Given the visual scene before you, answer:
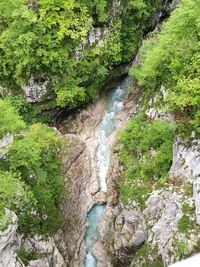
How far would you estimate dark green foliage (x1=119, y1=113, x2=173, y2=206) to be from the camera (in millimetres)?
20297

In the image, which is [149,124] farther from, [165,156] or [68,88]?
[68,88]

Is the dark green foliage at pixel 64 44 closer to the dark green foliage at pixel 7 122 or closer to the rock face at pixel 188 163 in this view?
the dark green foliage at pixel 7 122

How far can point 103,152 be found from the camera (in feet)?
87.4

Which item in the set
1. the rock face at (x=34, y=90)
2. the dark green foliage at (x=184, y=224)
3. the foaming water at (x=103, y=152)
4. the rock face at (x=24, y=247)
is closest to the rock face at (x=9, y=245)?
the rock face at (x=24, y=247)

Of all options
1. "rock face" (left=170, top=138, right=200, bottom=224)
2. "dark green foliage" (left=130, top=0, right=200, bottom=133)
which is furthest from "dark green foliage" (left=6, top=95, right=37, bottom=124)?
"rock face" (left=170, top=138, right=200, bottom=224)

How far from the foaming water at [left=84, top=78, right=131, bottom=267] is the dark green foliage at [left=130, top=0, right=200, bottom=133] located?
4493 millimetres

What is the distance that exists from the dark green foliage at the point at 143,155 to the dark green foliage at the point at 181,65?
2059 millimetres

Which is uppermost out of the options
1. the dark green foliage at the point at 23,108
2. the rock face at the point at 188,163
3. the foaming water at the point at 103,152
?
the dark green foliage at the point at 23,108

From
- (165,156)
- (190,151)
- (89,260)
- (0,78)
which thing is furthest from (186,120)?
(0,78)

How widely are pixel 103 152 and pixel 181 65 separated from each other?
902 centimetres

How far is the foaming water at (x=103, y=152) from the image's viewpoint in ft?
77.8

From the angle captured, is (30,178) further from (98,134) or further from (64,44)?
(64,44)

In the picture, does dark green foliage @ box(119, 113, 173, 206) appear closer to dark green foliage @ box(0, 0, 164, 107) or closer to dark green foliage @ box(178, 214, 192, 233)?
dark green foliage @ box(178, 214, 192, 233)

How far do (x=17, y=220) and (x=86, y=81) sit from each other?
11.3 m
